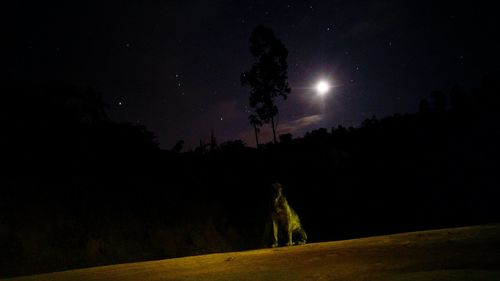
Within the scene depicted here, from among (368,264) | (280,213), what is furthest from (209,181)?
(368,264)

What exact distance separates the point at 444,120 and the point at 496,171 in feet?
17.5

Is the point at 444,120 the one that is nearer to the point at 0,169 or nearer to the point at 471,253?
the point at 471,253

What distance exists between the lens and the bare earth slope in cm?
433

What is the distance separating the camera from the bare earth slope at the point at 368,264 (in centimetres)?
433

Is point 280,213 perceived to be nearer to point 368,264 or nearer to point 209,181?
point 368,264

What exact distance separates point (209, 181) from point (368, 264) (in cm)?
1902

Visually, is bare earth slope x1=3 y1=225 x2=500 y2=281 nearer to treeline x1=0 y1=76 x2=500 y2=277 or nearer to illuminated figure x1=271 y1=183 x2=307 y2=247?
illuminated figure x1=271 y1=183 x2=307 y2=247

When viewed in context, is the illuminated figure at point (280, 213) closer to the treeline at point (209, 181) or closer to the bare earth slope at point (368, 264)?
the treeline at point (209, 181)

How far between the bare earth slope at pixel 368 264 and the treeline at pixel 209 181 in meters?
5.10

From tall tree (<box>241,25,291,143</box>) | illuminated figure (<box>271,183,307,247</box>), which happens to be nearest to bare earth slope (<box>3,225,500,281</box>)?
illuminated figure (<box>271,183,307,247</box>)

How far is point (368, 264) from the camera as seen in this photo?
518cm

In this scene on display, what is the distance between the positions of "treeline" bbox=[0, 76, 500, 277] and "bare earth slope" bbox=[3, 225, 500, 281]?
510 cm

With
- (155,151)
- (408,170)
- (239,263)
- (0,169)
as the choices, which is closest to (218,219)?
(155,151)

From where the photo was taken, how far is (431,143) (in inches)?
1023
